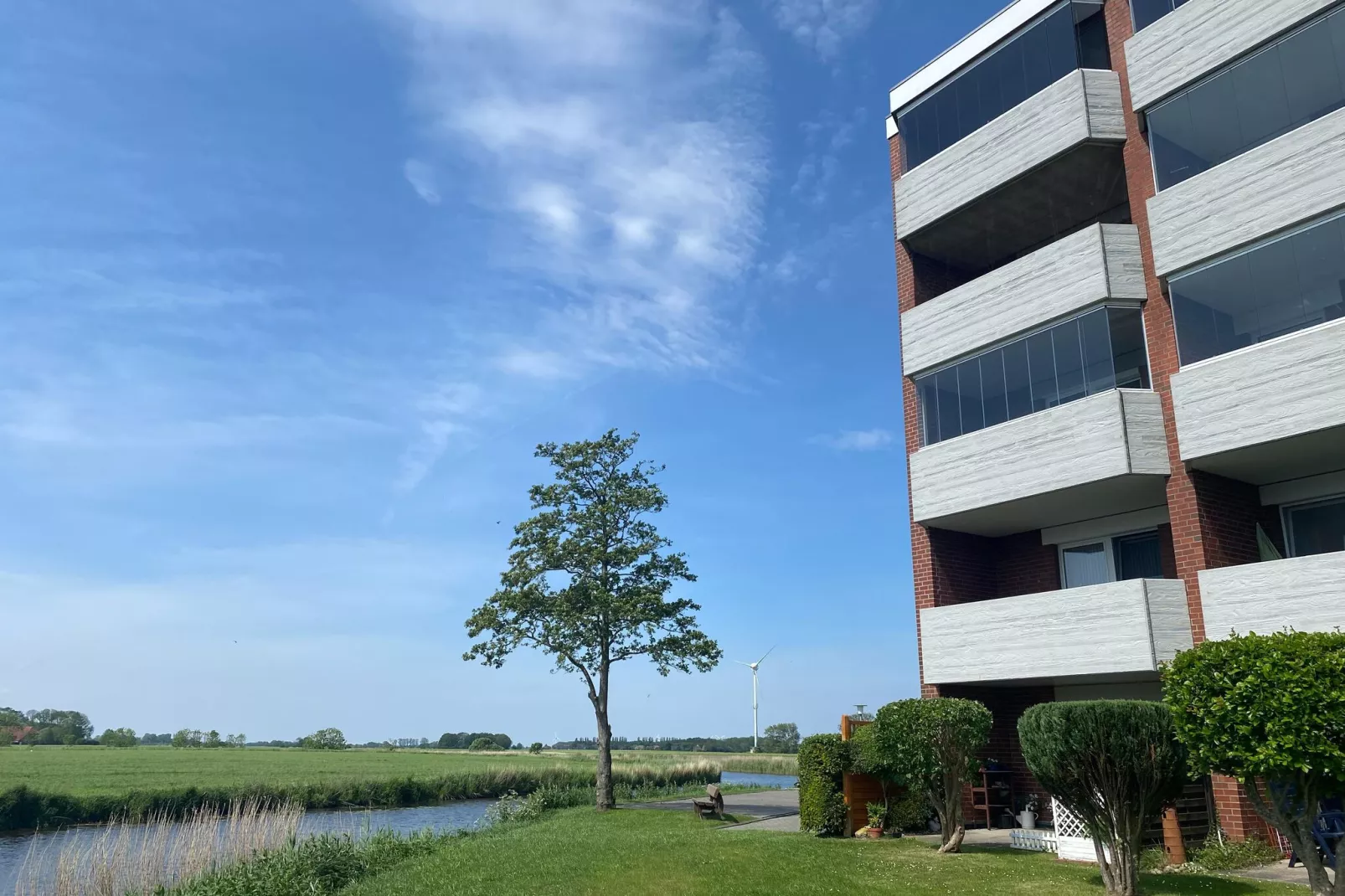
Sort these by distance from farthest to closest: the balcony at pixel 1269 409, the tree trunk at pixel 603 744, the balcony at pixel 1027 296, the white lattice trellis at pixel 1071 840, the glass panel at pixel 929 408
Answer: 1. the tree trunk at pixel 603 744
2. the glass panel at pixel 929 408
3. the balcony at pixel 1027 296
4. the white lattice trellis at pixel 1071 840
5. the balcony at pixel 1269 409

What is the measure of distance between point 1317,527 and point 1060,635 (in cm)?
498

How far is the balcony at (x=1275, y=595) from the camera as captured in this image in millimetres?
14070

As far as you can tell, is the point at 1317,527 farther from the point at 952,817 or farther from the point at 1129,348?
the point at 952,817

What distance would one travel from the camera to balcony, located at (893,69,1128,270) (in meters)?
19.0

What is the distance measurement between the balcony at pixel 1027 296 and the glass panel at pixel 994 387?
1.26 feet

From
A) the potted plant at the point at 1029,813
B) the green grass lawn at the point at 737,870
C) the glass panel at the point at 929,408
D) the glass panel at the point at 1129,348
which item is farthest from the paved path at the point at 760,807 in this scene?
the glass panel at the point at 1129,348

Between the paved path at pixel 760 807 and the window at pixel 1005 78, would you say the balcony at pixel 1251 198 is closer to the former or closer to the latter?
the window at pixel 1005 78

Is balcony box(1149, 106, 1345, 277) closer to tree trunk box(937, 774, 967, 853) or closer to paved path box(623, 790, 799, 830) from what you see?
tree trunk box(937, 774, 967, 853)

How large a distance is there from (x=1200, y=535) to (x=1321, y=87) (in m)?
7.99

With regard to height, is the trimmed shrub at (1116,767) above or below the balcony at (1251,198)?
below

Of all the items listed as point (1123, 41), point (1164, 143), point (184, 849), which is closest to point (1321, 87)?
point (1164, 143)

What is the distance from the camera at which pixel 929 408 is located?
21578 millimetres

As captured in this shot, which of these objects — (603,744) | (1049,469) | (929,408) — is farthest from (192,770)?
(1049,469)

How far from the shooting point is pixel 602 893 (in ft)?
42.3
